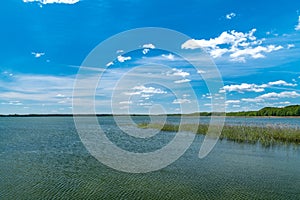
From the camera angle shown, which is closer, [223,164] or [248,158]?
[223,164]

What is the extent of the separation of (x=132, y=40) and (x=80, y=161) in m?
9.33

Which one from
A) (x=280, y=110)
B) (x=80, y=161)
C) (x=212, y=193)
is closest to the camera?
(x=212, y=193)

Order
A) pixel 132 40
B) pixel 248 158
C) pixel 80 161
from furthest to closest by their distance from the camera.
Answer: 1. pixel 132 40
2. pixel 248 158
3. pixel 80 161

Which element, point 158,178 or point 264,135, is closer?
point 158,178

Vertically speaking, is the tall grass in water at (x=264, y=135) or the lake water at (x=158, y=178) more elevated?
the tall grass in water at (x=264, y=135)

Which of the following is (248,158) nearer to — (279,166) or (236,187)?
(279,166)

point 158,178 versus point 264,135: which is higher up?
point 264,135

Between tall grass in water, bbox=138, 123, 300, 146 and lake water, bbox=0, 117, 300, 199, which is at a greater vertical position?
tall grass in water, bbox=138, 123, 300, 146

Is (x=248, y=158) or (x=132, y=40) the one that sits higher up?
(x=132, y=40)

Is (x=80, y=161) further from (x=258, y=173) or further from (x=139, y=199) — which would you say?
(x=258, y=173)

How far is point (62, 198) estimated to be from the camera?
37.0 ft

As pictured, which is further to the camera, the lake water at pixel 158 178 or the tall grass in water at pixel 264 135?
the tall grass in water at pixel 264 135

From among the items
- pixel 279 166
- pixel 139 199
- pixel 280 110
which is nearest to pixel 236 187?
pixel 139 199

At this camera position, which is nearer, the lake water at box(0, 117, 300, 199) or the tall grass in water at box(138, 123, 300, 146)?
the lake water at box(0, 117, 300, 199)
